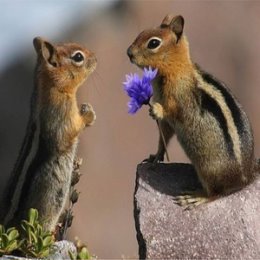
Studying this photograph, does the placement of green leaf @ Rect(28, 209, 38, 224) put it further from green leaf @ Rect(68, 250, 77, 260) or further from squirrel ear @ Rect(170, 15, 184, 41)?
squirrel ear @ Rect(170, 15, 184, 41)

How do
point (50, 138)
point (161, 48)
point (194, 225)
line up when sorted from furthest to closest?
point (50, 138) → point (161, 48) → point (194, 225)

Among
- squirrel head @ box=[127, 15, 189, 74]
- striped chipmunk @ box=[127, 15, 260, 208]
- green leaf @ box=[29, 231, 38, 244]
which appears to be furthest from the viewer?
squirrel head @ box=[127, 15, 189, 74]

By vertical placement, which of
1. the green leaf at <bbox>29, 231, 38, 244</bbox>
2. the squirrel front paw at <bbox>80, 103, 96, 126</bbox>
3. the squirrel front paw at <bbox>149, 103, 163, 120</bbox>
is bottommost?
the green leaf at <bbox>29, 231, 38, 244</bbox>

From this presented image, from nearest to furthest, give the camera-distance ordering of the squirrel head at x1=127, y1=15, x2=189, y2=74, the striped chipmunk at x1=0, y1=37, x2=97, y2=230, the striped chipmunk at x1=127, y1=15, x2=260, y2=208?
1. the striped chipmunk at x1=127, y1=15, x2=260, y2=208
2. the squirrel head at x1=127, y1=15, x2=189, y2=74
3. the striped chipmunk at x1=0, y1=37, x2=97, y2=230

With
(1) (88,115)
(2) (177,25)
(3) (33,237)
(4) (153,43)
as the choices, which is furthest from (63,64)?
(3) (33,237)

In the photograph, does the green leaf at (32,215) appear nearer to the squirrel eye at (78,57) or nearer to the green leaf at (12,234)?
the green leaf at (12,234)

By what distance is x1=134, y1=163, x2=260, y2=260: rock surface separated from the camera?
7309 millimetres

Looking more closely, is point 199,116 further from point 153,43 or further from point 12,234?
point 12,234

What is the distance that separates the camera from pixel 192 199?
7414mm

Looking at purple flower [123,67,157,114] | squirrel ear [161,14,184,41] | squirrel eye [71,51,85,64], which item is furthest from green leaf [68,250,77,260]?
squirrel ear [161,14,184,41]

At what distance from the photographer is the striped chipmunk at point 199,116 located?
289 inches

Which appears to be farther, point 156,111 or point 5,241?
point 156,111

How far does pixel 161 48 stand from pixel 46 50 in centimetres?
88

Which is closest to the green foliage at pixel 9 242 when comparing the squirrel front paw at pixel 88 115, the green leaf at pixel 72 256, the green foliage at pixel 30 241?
the green foliage at pixel 30 241
